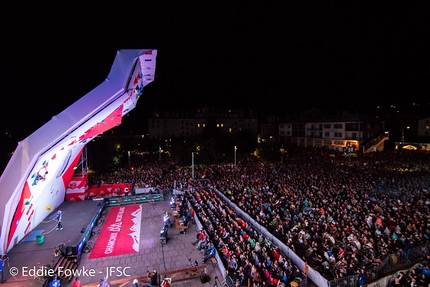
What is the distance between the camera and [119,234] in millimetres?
16922

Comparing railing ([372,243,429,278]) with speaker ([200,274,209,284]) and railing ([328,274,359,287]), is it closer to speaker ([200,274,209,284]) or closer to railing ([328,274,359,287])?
railing ([328,274,359,287])

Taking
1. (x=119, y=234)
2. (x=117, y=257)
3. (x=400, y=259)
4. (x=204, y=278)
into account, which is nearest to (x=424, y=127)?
(x=400, y=259)

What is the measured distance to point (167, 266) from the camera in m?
12.7

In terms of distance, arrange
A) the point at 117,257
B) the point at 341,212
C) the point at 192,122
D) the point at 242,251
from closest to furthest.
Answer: the point at 242,251
the point at 117,257
the point at 341,212
the point at 192,122

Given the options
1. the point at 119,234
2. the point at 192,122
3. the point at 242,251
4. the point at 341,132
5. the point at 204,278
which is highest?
the point at 192,122

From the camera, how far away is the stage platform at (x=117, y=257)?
1162 centimetres

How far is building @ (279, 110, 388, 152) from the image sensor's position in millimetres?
44156

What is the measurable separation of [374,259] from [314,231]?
319 centimetres

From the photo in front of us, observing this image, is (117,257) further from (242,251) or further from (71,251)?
(242,251)

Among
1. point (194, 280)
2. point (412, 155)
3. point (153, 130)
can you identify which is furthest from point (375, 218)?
point (153, 130)

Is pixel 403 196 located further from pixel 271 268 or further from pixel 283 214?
pixel 271 268

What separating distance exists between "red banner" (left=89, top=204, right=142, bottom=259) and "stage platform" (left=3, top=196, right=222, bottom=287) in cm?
43

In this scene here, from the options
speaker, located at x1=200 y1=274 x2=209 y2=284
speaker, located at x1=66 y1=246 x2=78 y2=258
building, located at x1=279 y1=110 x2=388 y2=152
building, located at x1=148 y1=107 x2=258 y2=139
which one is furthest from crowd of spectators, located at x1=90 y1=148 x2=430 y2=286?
building, located at x1=148 y1=107 x2=258 y2=139

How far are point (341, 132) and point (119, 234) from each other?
42.7 meters
